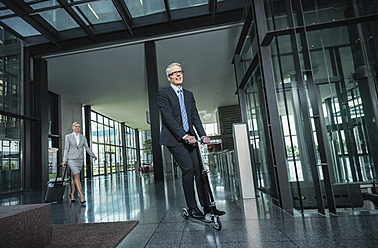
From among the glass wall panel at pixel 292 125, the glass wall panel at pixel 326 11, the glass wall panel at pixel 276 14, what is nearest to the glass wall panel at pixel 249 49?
the glass wall panel at pixel 276 14

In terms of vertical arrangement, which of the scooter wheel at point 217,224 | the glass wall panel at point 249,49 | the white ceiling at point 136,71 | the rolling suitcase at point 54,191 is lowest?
the scooter wheel at point 217,224

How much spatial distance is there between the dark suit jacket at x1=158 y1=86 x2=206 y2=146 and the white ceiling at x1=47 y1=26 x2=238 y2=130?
6.30m

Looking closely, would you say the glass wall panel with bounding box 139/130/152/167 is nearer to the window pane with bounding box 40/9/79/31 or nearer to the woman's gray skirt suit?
the window pane with bounding box 40/9/79/31

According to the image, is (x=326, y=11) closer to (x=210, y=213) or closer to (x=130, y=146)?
(x=210, y=213)

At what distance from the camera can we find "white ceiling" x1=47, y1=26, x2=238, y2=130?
29.7ft

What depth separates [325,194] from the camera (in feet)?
8.96

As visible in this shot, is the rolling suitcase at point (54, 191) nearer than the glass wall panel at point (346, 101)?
No

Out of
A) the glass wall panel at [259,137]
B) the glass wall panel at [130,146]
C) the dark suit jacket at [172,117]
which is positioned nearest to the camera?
the dark suit jacket at [172,117]

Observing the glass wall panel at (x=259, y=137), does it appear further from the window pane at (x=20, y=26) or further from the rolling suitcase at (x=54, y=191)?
the window pane at (x=20, y=26)

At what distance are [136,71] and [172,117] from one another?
928 cm

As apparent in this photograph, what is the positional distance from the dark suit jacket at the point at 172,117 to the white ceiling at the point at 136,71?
6304 mm

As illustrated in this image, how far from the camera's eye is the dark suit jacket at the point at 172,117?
2.52 m

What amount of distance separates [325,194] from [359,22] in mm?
2071

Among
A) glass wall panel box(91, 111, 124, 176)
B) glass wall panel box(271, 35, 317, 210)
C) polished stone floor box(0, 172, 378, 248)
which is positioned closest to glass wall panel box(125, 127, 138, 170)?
glass wall panel box(91, 111, 124, 176)
